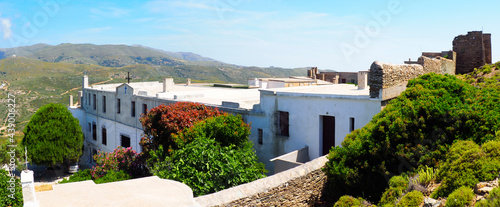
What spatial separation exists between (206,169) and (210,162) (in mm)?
241

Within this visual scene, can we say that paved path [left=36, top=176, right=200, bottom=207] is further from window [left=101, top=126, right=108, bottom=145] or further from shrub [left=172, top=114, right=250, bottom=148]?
window [left=101, top=126, right=108, bottom=145]

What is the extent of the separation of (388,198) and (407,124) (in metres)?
2.31

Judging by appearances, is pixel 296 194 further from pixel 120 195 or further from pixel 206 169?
pixel 120 195

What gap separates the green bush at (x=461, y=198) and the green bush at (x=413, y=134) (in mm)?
2742

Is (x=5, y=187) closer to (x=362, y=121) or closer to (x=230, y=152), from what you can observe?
(x=230, y=152)

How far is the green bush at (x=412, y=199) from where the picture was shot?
6705 mm

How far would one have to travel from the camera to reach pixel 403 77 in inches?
561

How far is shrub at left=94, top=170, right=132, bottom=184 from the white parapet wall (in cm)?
890

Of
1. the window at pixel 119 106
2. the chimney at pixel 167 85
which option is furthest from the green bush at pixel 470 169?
the window at pixel 119 106

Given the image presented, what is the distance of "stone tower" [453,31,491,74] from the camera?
66.5 feet

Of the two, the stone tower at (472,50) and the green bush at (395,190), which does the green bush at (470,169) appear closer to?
the green bush at (395,190)

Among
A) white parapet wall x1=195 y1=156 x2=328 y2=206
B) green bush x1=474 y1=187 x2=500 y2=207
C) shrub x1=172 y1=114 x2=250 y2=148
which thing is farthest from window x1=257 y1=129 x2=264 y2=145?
green bush x1=474 y1=187 x2=500 y2=207

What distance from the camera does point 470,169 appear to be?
6.55 meters

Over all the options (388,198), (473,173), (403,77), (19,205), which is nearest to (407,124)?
(388,198)
